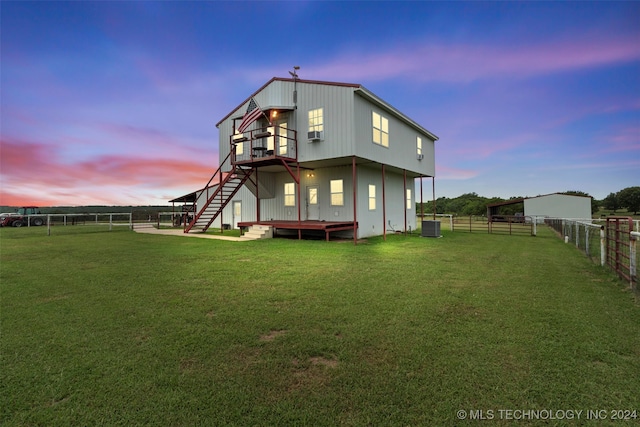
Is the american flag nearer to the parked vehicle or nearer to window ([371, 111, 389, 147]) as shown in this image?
window ([371, 111, 389, 147])

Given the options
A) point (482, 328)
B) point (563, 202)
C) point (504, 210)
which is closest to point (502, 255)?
point (482, 328)

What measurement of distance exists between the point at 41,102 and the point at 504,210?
6839 centimetres

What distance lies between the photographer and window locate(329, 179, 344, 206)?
15215 mm

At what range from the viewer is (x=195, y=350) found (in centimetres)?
315

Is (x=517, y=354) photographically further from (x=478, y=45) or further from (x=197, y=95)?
(x=197, y=95)

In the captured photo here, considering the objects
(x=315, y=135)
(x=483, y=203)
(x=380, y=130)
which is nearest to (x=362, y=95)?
(x=380, y=130)

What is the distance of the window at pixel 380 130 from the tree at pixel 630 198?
3661 inches

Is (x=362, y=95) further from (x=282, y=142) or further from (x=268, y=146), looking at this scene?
(x=268, y=146)

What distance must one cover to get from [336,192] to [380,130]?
12.8 ft

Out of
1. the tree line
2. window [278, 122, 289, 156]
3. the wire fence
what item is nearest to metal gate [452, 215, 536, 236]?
the wire fence

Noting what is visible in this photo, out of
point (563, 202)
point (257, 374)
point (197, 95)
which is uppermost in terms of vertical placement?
point (197, 95)

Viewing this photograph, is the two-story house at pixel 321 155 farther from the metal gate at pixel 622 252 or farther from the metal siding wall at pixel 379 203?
the metal gate at pixel 622 252

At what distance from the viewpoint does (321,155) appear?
13.7 m

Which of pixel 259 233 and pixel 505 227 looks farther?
pixel 505 227
